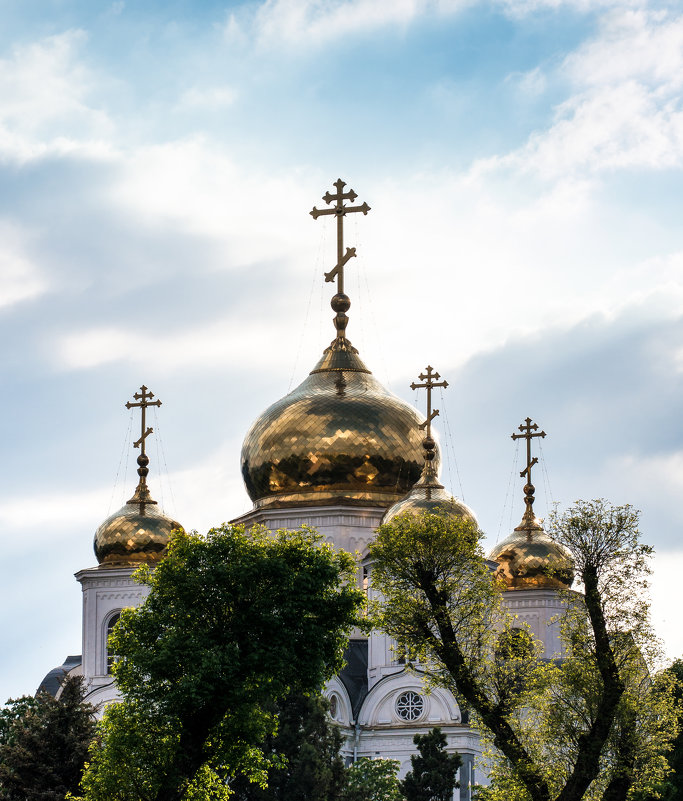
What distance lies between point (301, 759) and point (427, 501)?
9.45 m

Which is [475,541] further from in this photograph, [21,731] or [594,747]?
[21,731]

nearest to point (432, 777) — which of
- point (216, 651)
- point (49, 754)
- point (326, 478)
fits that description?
point (49, 754)

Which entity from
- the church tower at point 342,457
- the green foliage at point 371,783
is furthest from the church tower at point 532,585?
the green foliage at point 371,783

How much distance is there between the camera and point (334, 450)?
38906mm

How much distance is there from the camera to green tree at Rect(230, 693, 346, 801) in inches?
1033

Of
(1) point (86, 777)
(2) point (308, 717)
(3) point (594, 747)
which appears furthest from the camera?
(2) point (308, 717)

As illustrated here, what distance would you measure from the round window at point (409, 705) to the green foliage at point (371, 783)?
4.59m

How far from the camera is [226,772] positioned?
24.0m

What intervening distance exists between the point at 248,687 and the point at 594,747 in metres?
4.29

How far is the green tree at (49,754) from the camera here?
27859 millimetres

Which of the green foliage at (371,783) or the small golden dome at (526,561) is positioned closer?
the green foliage at (371,783)

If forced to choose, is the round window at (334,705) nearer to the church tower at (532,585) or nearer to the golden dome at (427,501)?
the golden dome at (427,501)

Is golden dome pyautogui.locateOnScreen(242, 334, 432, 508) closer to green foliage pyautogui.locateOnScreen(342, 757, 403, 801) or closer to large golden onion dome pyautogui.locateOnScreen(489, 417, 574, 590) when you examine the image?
large golden onion dome pyautogui.locateOnScreen(489, 417, 574, 590)

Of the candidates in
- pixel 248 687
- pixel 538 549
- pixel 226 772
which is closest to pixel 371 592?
pixel 538 549
